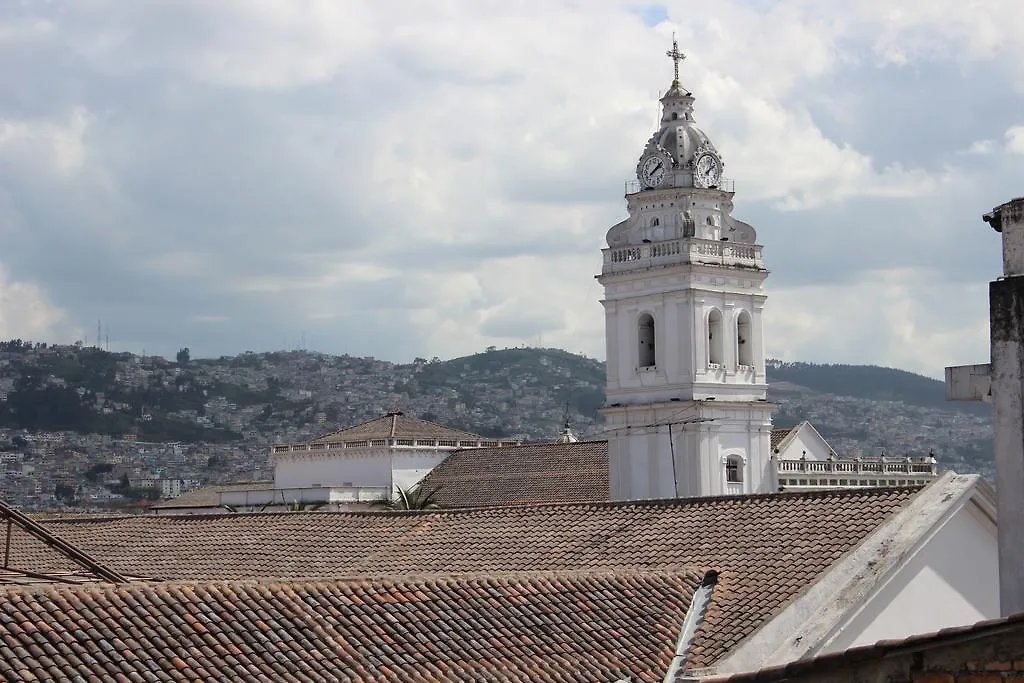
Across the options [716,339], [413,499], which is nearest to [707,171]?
[716,339]

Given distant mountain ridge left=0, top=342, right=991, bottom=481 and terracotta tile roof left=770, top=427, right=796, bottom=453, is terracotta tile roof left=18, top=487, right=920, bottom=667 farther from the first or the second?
distant mountain ridge left=0, top=342, right=991, bottom=481

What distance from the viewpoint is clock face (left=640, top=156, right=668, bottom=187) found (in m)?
48.8

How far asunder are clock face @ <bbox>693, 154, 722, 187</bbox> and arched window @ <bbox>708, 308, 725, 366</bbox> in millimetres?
3560

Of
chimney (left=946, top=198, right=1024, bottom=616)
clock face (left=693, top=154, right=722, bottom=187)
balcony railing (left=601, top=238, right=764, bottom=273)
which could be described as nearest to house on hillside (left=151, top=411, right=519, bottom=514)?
balcony railing (left=601, top=238, right=764, bottom=273)

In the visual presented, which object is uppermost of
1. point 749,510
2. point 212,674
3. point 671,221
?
point 671,221

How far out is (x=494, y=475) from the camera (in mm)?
51719

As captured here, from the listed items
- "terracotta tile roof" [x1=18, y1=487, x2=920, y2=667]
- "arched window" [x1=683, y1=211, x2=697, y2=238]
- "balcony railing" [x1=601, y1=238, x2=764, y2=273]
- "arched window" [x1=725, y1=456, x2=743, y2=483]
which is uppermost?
"arched window" [x1=683, y1=211, x2=697, y2=238]

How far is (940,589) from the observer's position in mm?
16812

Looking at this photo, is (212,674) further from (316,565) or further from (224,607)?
(316,565)

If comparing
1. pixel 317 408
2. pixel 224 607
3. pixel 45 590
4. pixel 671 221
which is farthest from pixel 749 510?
pixel 317 408

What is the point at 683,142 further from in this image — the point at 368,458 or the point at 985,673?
the point at 985,673

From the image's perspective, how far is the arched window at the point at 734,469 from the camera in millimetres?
47656

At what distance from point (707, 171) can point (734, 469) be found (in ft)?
26.2

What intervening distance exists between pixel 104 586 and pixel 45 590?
0.56 m
